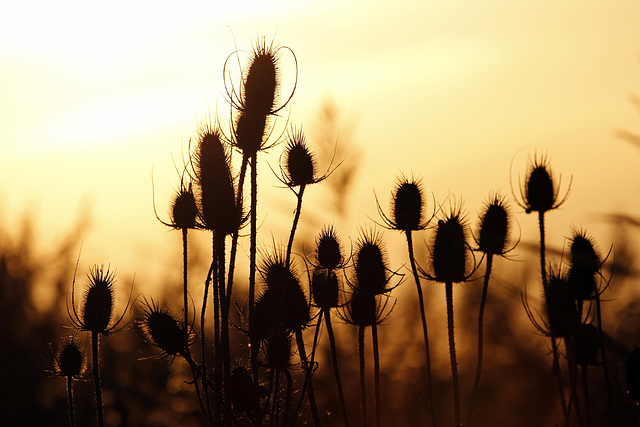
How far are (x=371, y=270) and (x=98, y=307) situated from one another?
6.55ft

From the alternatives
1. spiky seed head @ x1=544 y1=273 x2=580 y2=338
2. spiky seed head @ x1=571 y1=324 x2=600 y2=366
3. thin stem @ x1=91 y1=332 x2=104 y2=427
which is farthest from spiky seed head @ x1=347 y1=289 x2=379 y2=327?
thin stem @ x1=91 y1=332 x2=104 y2=427

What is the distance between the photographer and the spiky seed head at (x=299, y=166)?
6223 millimetres

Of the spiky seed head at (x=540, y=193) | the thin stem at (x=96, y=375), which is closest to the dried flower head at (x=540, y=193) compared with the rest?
the spiky seed head at (x=540, y=193)

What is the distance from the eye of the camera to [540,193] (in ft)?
20.9

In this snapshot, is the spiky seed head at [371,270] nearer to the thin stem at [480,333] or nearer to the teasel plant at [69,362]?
the thin stem at [480,333]

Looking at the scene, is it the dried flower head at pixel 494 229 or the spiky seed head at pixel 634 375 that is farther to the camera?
the dried flower head at pixel 494 229

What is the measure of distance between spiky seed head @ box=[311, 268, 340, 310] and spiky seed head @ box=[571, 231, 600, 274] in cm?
176

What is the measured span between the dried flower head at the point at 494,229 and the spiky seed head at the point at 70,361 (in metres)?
3.15

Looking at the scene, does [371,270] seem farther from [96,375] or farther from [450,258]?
[96,375]

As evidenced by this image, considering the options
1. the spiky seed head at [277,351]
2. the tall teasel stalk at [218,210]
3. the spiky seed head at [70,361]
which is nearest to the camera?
the tall teasel stalk at [218,210]

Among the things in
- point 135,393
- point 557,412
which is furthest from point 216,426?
point 135,393

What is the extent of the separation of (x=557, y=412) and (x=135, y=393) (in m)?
11.8

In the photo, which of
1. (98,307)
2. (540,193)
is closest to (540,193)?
(540,193)

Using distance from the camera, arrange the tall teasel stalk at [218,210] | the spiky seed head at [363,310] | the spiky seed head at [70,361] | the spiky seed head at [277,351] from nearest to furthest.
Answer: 1. the tall teasel stalk at [218,210]
2. the spiky seed head at [277,351]
3. the spiky seed head at [70,361]
4. the spiky seed head at [363,310]
